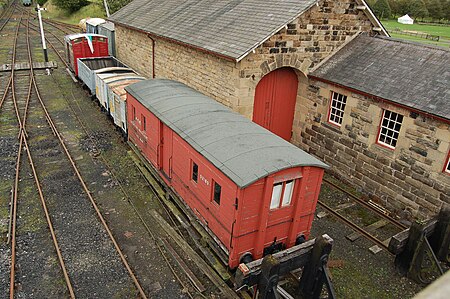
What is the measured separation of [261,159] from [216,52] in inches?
251

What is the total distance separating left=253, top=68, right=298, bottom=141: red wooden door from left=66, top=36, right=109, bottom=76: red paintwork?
48.9 ft

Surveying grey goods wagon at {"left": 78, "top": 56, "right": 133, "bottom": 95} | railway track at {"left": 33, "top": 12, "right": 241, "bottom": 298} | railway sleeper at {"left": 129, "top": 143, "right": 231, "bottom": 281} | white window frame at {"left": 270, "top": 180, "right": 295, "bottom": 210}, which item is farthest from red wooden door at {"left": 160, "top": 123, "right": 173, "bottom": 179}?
grey goods wagon at {"left": 78, "top": 56, "right": 133, "bottom": 95}

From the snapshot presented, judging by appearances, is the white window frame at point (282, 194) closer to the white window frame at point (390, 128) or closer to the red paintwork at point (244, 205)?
the red paintwork at point (244, 205)

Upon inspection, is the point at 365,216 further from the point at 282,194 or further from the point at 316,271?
the point at 282,194

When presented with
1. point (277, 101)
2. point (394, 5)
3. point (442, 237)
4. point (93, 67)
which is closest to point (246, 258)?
point (442, 237)

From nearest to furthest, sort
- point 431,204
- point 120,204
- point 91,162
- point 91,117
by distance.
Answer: point 431,204 < point 120,204 < point 91,162 < point 91,117

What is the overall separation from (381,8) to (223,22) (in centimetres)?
7752

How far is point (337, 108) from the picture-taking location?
13.3 m

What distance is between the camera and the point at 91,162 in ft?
44.8

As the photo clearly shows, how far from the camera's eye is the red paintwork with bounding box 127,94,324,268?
7.44 m

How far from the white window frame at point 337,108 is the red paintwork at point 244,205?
5679 millimetres

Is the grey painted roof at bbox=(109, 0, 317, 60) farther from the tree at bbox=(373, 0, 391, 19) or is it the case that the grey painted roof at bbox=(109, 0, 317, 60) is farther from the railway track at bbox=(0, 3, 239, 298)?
the tree at bbox=(373, 0, 391, 19)

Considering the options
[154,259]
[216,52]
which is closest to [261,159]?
[154,259]

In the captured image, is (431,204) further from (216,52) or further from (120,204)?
(120,204)
